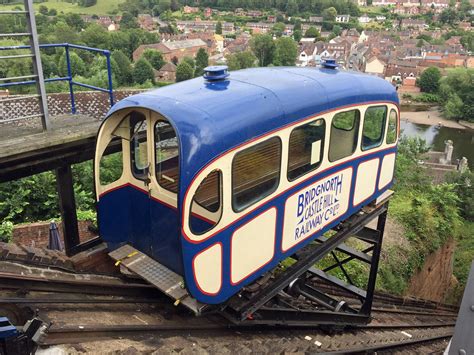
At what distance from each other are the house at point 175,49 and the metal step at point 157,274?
69502mm

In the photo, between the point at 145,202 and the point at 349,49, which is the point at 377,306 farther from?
the point at 349,49

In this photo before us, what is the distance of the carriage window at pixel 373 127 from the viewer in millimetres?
6496

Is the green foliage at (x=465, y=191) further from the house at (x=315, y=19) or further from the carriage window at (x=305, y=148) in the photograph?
the house at (x=315, y=19)

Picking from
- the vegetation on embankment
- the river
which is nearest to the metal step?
the vegetation on embankment

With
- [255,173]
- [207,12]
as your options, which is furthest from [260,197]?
[207,12]

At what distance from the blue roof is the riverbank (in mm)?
56774

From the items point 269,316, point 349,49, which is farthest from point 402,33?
point 269,316

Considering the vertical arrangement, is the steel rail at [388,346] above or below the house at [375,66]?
above

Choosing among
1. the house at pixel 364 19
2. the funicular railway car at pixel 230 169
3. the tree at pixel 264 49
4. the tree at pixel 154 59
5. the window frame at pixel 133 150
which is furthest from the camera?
the house at pixel 364 19

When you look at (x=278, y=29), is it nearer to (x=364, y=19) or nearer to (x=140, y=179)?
(x=364, y=19)

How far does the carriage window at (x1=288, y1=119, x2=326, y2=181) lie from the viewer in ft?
17.0

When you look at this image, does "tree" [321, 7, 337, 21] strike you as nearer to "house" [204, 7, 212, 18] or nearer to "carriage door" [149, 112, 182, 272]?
"house" [204, 7, 212, 18]

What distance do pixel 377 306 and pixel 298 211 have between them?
5.78 metres

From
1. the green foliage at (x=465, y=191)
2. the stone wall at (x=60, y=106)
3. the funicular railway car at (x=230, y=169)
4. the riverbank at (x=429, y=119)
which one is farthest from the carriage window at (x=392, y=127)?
the riverbank at (x=429, y=119)
